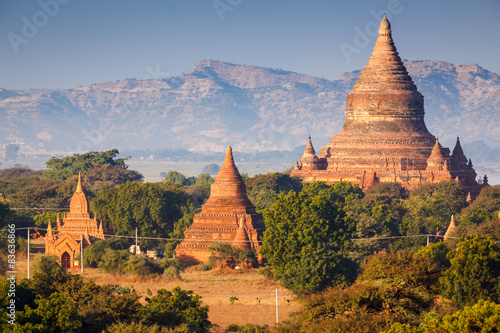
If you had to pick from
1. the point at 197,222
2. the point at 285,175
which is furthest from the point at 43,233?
the point at 285,175

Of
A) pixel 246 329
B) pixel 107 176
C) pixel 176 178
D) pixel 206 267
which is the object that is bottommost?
pixel 246 329

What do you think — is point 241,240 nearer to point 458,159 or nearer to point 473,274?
point 473,274

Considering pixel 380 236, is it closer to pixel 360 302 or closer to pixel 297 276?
pixel 297 276

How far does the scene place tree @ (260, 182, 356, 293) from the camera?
5131 centimetres

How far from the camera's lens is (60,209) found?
78.9 m

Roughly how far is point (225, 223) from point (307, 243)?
8574 mm

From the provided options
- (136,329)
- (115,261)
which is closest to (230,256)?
(115,261)

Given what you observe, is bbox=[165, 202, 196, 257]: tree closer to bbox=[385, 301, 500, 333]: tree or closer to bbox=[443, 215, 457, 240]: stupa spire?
bbox=[443, 215, 457, 240]: stupa spire

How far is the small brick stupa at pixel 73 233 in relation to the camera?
60719mm

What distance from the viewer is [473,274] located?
45156 mm

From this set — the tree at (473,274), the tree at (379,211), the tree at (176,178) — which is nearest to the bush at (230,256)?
the tree at (379,211)

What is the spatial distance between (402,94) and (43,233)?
28.5 meters

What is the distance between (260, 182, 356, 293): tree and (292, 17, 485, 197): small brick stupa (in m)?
22.6

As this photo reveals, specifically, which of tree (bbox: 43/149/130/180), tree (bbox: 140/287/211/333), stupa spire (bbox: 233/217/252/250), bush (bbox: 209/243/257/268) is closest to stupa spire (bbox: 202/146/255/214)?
stupa spire (bbox: 233/217/252/250)
